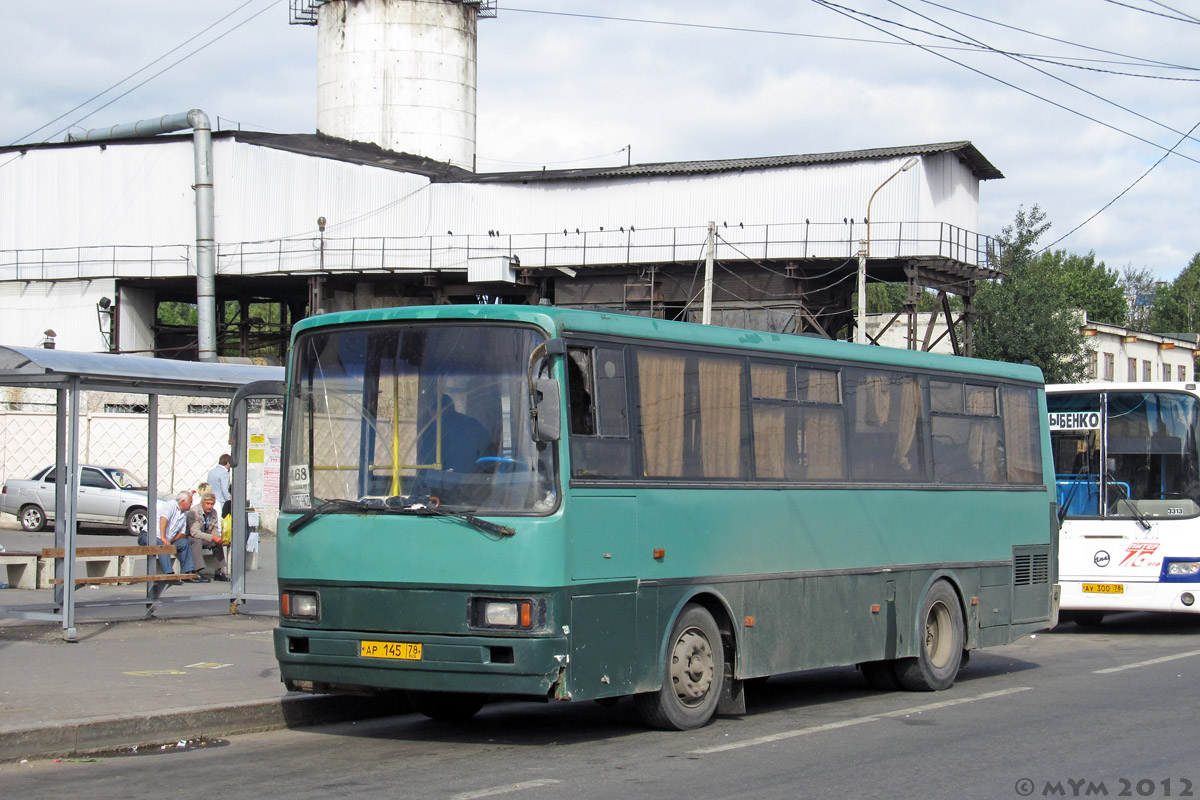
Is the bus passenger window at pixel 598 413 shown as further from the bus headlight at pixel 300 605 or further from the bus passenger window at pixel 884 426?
the bus passenger window at pixel 884 426

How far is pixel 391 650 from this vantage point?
8.79 metres

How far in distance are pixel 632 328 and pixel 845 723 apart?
339 cm

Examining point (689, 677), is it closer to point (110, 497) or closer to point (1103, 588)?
point (1103, 588)

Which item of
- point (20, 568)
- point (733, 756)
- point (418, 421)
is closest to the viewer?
point (733, 756)

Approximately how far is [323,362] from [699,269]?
41659 millimetres

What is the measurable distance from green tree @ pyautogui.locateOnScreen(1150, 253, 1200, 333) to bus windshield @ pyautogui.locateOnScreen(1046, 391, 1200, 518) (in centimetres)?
10163

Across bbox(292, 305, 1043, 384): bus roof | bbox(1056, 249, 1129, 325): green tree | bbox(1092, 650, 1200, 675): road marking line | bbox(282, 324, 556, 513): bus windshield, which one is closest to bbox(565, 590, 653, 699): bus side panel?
bbox(282, 324, 556, 513): bus windshield

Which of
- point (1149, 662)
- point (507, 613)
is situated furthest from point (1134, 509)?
point (507, 613)

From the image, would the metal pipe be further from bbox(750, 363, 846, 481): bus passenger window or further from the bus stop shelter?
bbox(750, 363, 846, 481): bus passenger window

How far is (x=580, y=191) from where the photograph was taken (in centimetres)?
5269

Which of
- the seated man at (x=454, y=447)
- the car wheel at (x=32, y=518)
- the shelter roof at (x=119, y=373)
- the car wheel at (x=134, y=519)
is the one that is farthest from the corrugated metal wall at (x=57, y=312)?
the seated man at (x=454, y=447)

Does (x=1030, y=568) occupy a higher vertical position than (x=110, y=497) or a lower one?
lower

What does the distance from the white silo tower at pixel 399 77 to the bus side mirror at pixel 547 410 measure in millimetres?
52826

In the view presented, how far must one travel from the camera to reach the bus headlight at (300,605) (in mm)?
9188
